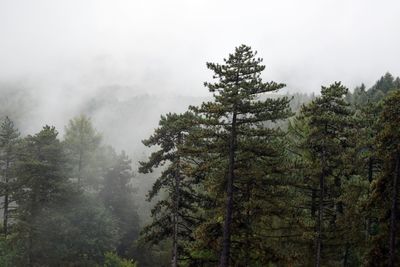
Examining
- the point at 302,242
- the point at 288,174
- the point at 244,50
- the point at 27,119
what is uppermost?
the point at 27,119

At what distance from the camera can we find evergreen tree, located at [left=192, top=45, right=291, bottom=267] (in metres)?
17.0

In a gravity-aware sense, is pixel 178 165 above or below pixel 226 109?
below

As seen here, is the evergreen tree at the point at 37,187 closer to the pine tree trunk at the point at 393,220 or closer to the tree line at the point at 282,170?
the tree line at the point at 282,170

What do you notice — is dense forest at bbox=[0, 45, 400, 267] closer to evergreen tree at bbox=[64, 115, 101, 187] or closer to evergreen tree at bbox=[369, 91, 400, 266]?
evergreen tree at bbox=[369, 91, 400, 266]

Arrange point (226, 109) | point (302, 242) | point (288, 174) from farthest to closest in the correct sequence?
point (302, 242)
point (288, 174)
point (226, 109)

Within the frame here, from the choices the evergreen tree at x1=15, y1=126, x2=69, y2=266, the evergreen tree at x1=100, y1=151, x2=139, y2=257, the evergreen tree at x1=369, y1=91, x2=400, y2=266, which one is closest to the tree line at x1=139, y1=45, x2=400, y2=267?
the evergreen tree at x1=369, y1=91, x2=400, y2=266

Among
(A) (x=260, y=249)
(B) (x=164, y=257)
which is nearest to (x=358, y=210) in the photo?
(A) (x=260, y=249)

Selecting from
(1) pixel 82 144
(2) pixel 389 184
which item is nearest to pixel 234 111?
(2) pixel 389 184

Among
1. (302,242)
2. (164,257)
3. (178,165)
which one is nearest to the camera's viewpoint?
(302,242)

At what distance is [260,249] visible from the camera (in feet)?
58.3

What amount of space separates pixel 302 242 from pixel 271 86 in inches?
340

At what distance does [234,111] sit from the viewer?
17203mm

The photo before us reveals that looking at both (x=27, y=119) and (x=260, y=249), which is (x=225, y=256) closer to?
(x=260, y=249)

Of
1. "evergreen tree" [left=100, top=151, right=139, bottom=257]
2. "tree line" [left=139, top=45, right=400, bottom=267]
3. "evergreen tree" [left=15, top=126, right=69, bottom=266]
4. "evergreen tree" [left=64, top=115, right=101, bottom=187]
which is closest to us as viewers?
"tree line" [left=139, top=45, right=400, bottom=267]
